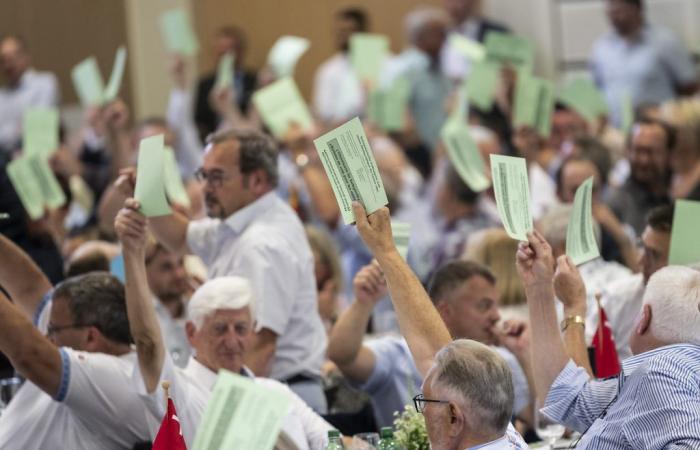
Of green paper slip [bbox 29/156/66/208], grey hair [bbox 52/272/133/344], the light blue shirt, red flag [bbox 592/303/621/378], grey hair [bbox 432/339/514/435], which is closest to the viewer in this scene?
grey hair [bbox 432/339/514/435]

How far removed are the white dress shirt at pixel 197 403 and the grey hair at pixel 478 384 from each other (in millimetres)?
891

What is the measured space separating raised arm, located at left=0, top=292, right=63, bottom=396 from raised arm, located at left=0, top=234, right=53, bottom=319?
0.70m

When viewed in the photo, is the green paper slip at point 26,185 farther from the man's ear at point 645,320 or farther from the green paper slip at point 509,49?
the green paper slip at point 509,49

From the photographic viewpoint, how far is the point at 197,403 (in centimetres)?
471

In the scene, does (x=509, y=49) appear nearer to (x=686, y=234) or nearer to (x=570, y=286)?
(x=686, y=234)

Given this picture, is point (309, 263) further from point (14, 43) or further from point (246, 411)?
point (14, 43)

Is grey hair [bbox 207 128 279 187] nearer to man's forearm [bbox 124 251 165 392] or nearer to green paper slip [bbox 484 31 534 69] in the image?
man's forearm [bbox 124 251 165 392]

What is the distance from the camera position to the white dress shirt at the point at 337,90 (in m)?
11.7

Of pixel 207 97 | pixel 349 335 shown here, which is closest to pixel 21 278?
pixel 349 335

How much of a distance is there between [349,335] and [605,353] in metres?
0.93

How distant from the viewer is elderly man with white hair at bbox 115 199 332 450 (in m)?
4.45

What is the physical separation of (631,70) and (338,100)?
8.29 ft

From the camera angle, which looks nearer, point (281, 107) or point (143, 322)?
point (143, 322)

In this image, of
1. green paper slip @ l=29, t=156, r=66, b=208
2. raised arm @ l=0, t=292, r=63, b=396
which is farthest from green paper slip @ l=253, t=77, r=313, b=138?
raised arm @ l=0, t=292, r=63, b=396
